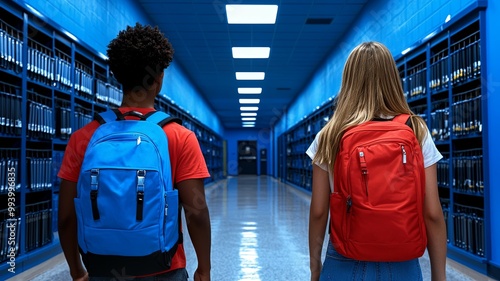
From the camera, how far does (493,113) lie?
343 centimetres

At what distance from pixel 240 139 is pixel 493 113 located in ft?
84.1

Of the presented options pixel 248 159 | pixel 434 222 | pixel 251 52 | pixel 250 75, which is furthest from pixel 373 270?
pixel 248 159

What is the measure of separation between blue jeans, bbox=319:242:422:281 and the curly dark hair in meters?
0.65

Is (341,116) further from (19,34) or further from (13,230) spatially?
(19,34)

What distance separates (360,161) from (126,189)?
0.52 meters

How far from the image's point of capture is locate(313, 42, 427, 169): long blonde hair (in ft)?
3.81

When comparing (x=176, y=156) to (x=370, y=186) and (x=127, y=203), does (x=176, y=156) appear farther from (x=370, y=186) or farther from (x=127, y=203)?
(x=370, y=186)

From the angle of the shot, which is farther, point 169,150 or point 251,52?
point 251,52

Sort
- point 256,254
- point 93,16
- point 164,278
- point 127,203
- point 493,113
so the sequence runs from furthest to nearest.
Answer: point 93,16 < point 256,254 < point 493,113 < point 164,278 < point 127,203

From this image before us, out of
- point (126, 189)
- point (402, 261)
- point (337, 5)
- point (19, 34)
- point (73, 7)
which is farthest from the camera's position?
point (337, 5)

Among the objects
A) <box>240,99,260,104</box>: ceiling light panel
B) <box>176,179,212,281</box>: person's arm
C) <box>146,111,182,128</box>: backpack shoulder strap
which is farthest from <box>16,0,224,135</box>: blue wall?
<box>240,99,260,104</box>: ceiling light panel

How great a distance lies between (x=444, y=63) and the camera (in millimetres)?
4188

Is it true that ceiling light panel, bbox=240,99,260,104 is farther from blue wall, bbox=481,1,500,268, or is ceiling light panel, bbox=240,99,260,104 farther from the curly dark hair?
the curly dark hair

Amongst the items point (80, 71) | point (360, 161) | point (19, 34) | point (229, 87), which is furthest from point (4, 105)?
point (229, 87)
